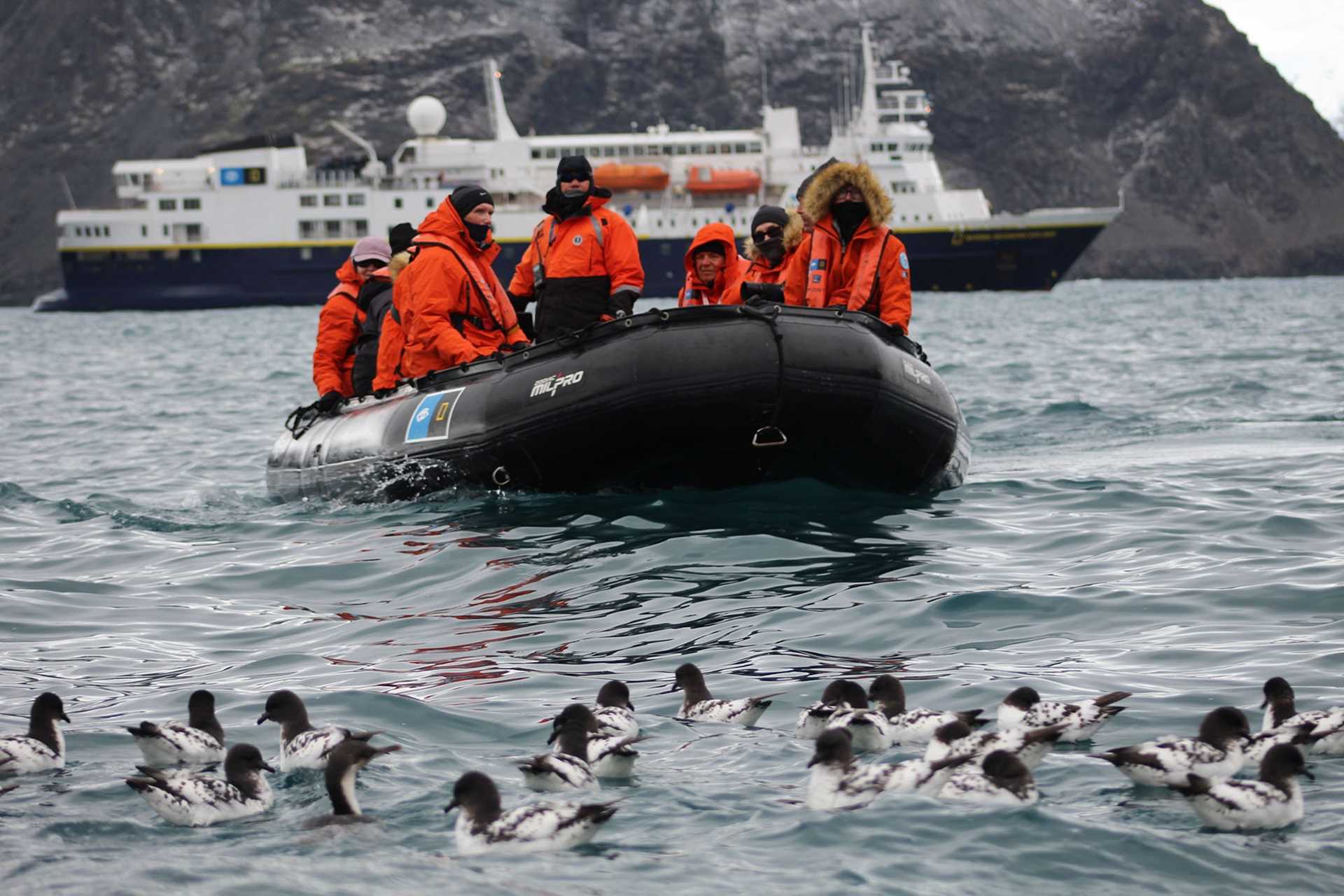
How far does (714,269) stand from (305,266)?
6356 cm

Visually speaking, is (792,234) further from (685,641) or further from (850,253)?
(685,641)

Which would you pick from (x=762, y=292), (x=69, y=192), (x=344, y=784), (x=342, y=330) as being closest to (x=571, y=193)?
(x=762, y=292)

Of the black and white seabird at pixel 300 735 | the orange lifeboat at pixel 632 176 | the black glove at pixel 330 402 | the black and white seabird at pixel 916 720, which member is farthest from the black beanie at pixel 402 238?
the orange lifeboat at pixel 632 176

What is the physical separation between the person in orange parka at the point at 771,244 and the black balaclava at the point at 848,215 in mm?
713

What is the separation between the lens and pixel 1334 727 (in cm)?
564

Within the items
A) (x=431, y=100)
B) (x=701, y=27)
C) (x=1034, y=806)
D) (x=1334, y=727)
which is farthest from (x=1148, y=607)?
(x=701, y=27)

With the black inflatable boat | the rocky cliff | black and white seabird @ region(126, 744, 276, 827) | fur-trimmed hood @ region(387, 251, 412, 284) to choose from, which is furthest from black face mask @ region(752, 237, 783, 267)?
the rocky cliff

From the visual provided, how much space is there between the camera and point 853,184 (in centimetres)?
1073

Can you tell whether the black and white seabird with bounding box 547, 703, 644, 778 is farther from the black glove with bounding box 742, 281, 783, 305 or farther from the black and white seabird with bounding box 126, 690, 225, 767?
the black glove with bounding box 742, 281, 783, 305

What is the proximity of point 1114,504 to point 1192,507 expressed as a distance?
586mm

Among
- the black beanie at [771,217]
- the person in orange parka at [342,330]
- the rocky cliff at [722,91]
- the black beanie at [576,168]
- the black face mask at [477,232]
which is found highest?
the rocky cliff at [722,91]

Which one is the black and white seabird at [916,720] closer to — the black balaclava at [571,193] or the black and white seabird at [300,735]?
the black and white seabird at [300,735]

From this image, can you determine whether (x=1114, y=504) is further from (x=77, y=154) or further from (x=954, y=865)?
(x=77, y=154)

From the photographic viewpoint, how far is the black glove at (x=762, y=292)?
10602mm
